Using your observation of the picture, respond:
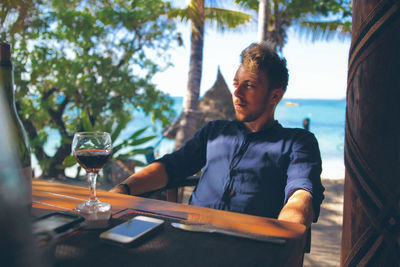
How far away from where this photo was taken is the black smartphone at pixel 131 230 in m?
0.76

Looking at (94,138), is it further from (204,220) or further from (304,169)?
(304,169)

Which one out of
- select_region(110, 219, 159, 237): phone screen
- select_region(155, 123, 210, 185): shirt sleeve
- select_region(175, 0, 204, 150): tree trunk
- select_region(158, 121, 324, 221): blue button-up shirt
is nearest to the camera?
select_region(110, 219, 159, 237): phone screen

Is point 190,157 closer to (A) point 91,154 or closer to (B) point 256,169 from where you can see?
(B) point 256,169

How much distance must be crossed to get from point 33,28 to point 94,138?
16.1 ft

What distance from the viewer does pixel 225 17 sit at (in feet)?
32.8

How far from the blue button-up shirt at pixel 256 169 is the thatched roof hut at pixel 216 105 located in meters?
5.07

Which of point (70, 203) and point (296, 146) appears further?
point (296, 146)

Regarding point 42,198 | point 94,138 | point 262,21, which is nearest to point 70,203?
point 42,198

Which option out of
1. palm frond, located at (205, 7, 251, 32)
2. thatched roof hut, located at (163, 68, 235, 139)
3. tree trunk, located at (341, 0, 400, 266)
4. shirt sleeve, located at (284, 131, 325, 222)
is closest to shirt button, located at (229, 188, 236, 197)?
shirt sleeve, located at (284, 131, 325, 222)

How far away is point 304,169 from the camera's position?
62.2 inches

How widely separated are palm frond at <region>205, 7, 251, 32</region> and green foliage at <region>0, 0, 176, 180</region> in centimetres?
396

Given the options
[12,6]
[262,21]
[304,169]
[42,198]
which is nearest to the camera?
[42,198]

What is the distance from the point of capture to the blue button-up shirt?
1.61 m

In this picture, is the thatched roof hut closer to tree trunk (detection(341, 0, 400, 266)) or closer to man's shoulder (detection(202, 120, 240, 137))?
man's shoulder (detection(202, 120, 240, 137))
